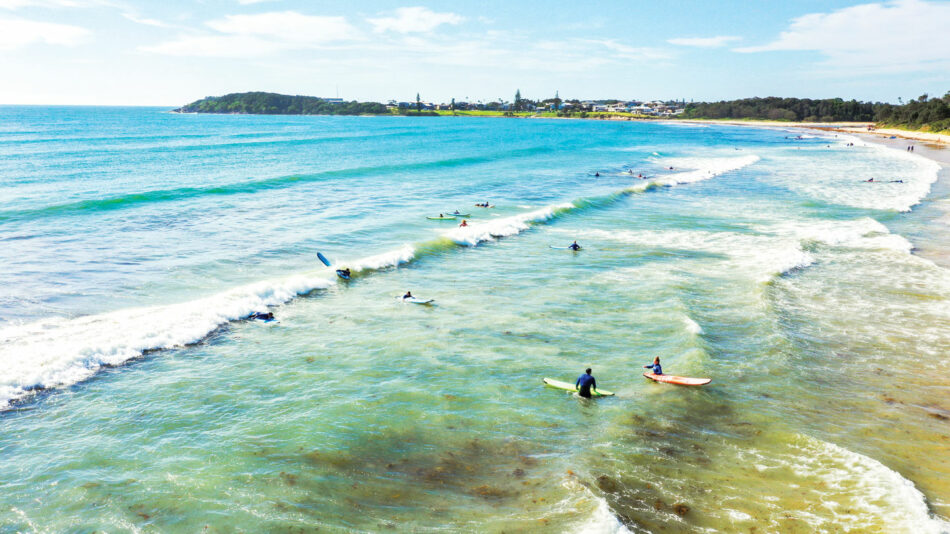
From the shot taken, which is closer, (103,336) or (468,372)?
(468,372)

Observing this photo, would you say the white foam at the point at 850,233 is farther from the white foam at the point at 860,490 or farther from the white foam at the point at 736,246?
the white foam at the point at 860,490

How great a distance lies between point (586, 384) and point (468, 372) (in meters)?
4.01

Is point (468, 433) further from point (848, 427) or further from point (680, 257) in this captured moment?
point (680, 257)

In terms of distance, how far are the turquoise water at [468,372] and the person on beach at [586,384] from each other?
531 mm

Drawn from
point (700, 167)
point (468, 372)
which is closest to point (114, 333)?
point (468, 372)

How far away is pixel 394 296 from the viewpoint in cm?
2681

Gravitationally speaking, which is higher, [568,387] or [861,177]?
[861,177]

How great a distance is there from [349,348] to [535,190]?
1676 inches

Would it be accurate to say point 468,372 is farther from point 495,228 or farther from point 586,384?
point 495,228

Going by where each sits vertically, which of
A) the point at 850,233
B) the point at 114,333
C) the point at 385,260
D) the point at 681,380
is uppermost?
the point at 850,233

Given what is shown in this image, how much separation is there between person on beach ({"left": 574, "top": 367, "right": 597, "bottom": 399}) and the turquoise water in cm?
53

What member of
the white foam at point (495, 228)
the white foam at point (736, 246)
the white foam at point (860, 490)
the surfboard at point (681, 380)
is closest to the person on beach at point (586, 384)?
the surfboard at point (681, 380)

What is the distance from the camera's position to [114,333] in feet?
69.5

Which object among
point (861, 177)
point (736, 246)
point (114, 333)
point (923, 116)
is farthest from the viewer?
point (923, 116)
